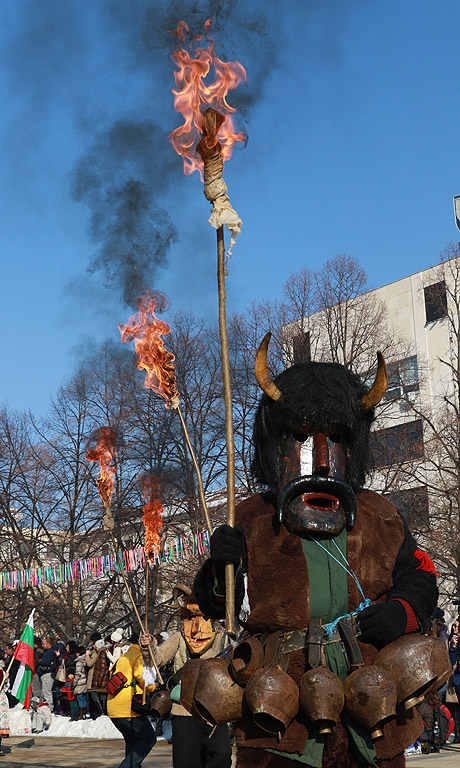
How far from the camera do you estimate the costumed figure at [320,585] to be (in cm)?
335

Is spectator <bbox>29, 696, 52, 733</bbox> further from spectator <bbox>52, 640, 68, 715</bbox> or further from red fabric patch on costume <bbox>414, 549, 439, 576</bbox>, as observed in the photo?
red fabric patch on costume <bbox>414, 549, 439, 576</bbox>

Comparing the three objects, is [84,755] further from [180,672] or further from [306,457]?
[306,457]

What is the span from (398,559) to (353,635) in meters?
0.50

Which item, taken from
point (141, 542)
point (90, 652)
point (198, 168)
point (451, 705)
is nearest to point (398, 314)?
point (141, 542)

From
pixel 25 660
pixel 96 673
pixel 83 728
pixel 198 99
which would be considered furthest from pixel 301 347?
pixel 198 99

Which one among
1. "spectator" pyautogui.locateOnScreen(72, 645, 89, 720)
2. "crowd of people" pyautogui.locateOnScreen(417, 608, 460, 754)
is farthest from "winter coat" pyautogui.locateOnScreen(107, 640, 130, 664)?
"crowd of people" pyautogui.locateOnScreen(417, 608, 460, 754)

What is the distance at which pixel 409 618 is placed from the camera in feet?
12.1

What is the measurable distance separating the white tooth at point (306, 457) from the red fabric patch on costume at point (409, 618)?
2.09ft

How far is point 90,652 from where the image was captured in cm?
1672

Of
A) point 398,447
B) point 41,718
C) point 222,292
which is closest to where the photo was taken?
point 222,292

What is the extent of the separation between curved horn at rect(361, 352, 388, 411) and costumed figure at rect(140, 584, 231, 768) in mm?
2478

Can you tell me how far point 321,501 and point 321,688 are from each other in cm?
81

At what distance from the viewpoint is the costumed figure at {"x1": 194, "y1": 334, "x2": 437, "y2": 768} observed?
11.0ft

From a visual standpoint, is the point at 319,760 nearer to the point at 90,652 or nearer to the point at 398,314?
the point at 90,652
